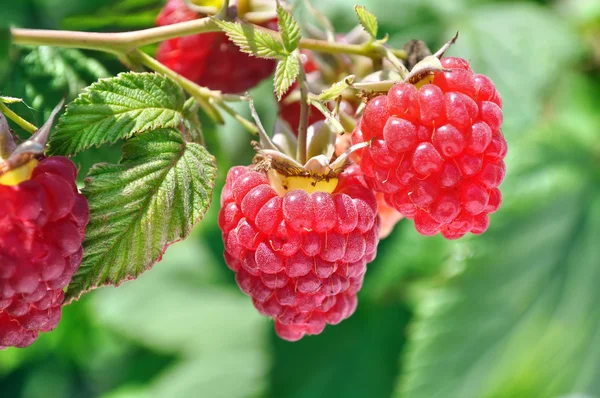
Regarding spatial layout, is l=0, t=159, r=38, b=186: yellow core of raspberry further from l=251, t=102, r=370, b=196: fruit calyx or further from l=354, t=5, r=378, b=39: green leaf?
l=354, t=5, r=378, b=39: green leaf

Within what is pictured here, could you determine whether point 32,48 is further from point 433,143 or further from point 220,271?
point 220,271

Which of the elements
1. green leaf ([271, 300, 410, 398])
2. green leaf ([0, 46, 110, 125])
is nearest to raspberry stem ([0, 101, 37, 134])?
green leaf ([0, 46, 110, 125])

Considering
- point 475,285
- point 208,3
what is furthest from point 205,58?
point 475,285

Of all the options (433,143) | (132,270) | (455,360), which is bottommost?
(455,360)

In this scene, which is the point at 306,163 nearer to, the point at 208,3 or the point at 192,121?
the point at 192,121

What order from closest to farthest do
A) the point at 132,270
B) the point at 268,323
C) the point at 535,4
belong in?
the point at 132,270, the point at 535,4, the point at 268,323

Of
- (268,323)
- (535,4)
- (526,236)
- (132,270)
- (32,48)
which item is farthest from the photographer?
(268,323)

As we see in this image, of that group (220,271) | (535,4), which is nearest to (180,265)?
(220,271)
